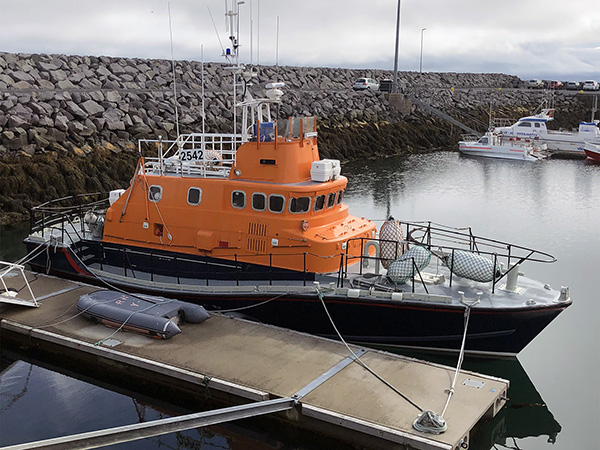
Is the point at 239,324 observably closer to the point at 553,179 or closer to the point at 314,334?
the point at 314,334

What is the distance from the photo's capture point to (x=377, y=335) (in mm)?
9078

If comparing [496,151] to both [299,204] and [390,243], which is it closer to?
[390,243]

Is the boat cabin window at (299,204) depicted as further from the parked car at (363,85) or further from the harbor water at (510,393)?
the parked car at (363,85)

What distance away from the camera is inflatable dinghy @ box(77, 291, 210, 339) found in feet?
28.0

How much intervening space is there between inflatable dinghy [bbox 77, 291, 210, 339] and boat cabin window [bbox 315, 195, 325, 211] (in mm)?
2333

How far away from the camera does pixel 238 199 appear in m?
9.56

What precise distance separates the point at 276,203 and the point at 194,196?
145 cm

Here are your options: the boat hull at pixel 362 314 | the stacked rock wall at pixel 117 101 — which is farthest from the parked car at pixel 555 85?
the boat hull at pixel 362 314

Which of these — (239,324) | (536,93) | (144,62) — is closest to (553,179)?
(144,62)

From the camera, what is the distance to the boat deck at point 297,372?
6668mm

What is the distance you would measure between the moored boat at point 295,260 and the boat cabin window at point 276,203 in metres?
0.02

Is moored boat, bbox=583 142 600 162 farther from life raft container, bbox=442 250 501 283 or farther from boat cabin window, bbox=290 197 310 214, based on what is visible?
boat cabin window, bbox=290 197 310 214

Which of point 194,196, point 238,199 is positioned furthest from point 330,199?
point 194,196

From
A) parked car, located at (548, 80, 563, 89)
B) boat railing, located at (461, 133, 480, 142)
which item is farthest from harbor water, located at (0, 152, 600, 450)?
parked car, located at (548, 80, 563, 89)
